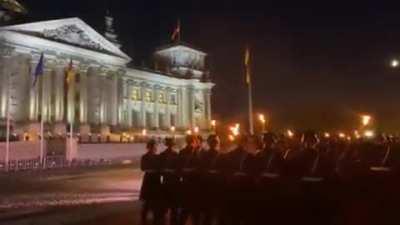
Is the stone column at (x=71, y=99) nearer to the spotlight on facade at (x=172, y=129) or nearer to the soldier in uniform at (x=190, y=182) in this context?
the spotlight on facade at (x=172, y=129)

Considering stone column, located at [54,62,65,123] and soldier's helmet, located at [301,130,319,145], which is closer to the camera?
soldier's helmet, located at [301,130,319,145]

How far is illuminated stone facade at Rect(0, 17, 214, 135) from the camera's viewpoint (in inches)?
2608

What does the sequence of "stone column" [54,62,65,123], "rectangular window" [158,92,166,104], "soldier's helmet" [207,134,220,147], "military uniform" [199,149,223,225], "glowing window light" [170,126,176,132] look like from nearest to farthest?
"military uniform" [199,149,223,225], "soldier's helmet" [207,134,220,147], "stone column" [54,62,65,123], "glowing window light" [170,126,176,132], "rectangular window" [158,92,166,104]

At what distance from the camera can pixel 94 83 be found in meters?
77.5

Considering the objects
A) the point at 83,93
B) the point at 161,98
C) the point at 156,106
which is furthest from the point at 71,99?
the point at 161,98

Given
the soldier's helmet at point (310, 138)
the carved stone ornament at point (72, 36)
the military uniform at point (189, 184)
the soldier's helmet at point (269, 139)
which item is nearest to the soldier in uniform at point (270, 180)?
the soldier's helmet at point (269, 139)

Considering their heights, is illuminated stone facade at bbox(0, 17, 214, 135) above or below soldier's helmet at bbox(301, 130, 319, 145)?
above

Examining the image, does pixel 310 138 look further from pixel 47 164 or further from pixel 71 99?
pixel 71 99

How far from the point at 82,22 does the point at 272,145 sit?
69801 millimetres

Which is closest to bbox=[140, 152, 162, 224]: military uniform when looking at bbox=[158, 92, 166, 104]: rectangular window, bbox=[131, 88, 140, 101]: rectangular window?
bbox=[131, 88, 140, 101]: rectangular window

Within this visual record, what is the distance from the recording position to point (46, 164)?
142ft

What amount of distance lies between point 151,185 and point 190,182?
863mm

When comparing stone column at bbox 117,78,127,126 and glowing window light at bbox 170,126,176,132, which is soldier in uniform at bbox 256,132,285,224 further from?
glowing window light at bbox 170,126,176,132

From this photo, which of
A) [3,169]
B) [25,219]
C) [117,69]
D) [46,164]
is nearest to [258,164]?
[25,219]
